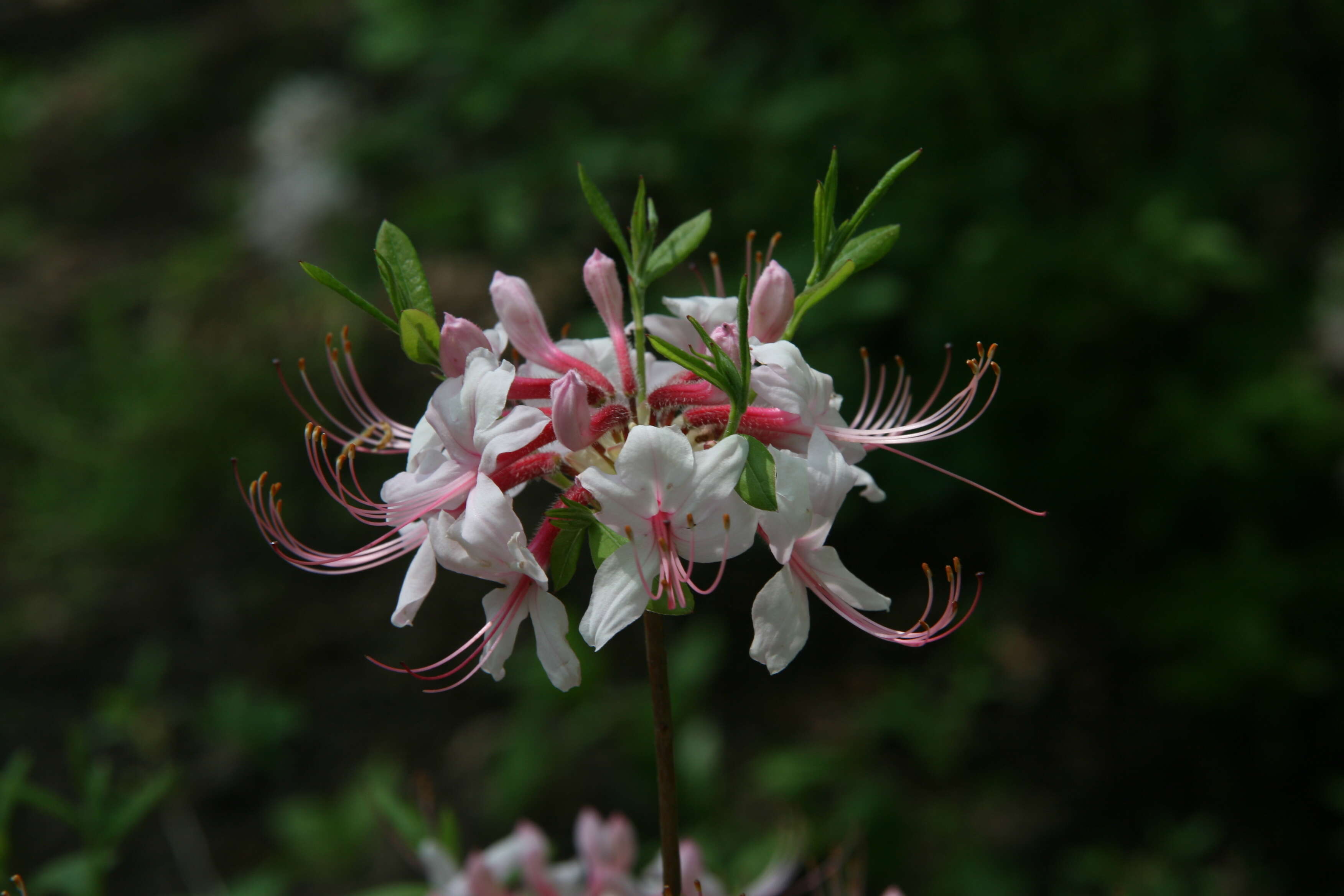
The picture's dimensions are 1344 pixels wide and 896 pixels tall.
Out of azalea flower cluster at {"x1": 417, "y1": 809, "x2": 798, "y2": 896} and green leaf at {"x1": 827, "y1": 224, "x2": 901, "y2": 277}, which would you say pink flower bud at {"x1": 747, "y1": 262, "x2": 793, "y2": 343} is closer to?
green leaf at {"x1": 827, "y1": 224, "x2": 901, "y2": 277}

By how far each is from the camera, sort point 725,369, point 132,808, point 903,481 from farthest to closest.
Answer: point 903,481, point 132,808, point 725,369

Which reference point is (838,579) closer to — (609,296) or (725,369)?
(725,369)

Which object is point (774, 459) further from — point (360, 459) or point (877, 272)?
point (360, 459)

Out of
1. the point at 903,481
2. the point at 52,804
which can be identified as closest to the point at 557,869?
the point at 52,804

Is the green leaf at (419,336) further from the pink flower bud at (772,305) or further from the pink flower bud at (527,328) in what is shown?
the pink flower bud at (772,305)

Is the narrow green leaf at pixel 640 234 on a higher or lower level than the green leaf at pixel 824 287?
higher

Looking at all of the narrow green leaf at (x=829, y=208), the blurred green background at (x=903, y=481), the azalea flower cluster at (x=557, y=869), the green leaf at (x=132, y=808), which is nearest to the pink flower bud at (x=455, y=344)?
the narrow green leaf at (x=829, y=208)
